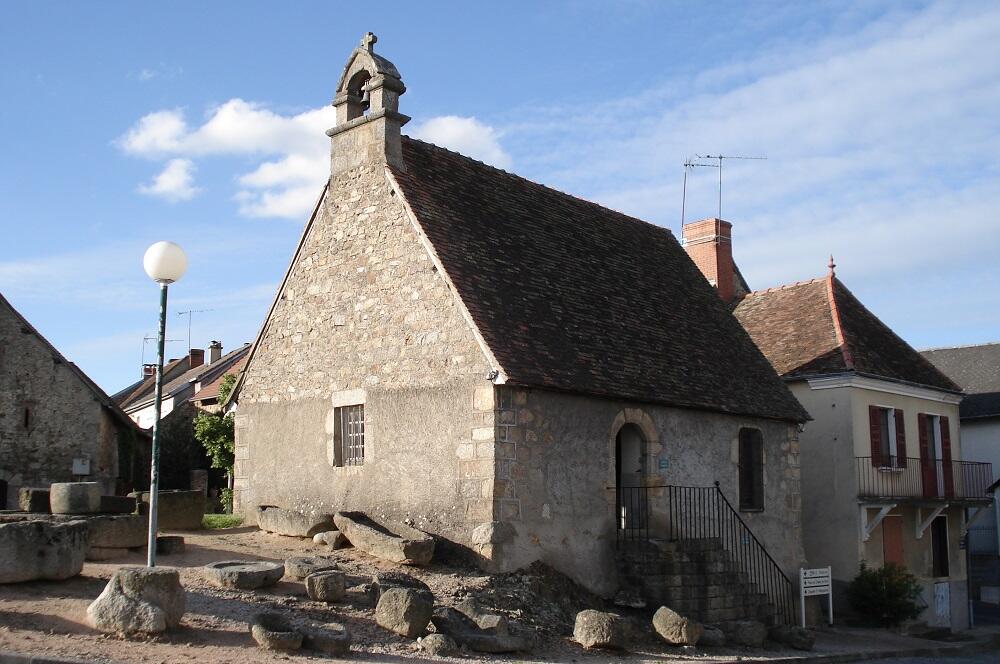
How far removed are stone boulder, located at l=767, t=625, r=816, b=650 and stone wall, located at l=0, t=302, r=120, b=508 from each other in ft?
49.3

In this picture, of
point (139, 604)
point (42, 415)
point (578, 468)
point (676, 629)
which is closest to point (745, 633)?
point (676, 629)

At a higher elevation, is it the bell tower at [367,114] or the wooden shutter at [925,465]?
the bell tower at [367,114]

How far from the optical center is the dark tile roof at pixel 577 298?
15273 mm

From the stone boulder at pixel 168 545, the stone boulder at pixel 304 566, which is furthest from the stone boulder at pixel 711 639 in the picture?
the stone boulder at pixel 168 545

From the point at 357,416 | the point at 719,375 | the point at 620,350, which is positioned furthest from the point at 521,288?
the point at 719,375

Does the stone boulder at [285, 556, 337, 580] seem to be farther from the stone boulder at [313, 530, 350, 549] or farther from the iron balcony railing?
the iron balcony railing

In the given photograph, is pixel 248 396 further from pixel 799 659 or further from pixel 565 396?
pixel 799 659

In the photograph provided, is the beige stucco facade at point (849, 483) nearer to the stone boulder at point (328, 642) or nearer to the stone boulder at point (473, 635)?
the stone boulder at point (473, 635)

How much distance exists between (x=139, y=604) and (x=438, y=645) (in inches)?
121

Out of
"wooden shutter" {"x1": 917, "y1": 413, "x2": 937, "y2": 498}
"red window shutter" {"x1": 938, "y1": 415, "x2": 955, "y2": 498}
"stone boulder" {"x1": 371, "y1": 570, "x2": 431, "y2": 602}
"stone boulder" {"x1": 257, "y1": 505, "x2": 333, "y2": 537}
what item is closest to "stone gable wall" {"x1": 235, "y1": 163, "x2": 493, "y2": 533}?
"stone boulder" {"x1": 257, "y1": 505, "x2": 333, "y2": 537}

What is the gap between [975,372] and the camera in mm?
32562

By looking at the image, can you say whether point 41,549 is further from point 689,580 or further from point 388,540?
point 689,580

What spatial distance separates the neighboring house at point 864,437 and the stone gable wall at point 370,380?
34.6 ft

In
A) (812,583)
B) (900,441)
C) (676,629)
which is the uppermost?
(900,441)
